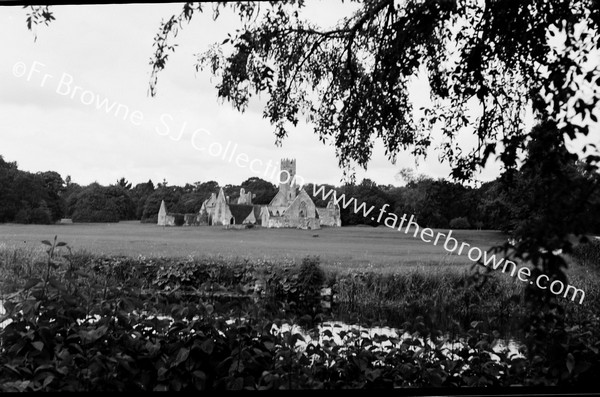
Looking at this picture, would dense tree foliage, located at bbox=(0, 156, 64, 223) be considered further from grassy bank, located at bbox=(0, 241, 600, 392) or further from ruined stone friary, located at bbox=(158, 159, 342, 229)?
grassy bank, located at bbox=(0, 241, 600, 392)

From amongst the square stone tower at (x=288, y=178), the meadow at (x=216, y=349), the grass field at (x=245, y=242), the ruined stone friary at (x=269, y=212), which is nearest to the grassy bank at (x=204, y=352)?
the meadow at (x=216, y=349)

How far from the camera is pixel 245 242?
4.88m

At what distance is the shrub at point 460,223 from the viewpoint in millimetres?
3841

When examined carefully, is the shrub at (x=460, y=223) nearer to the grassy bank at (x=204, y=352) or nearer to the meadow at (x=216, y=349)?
the meadow at (x=216, y=349)

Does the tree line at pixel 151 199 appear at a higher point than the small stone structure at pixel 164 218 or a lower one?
higher

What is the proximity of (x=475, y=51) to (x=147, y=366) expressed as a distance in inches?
82.3

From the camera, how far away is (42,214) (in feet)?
14.7

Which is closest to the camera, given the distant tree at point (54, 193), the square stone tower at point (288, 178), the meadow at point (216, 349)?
the meadow at point (216, 349)

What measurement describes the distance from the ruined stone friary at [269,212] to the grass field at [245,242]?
0.25 feet

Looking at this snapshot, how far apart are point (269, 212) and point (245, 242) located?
0.46 meters

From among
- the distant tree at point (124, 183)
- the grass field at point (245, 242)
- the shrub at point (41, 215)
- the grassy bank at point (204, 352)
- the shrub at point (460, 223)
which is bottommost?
the grassy bank at point (204, 352)

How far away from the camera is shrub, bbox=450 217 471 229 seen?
12.6 ft

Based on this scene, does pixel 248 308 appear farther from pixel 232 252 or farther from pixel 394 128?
pixel 232 252

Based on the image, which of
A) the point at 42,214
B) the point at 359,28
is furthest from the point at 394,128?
the point at 42,214
